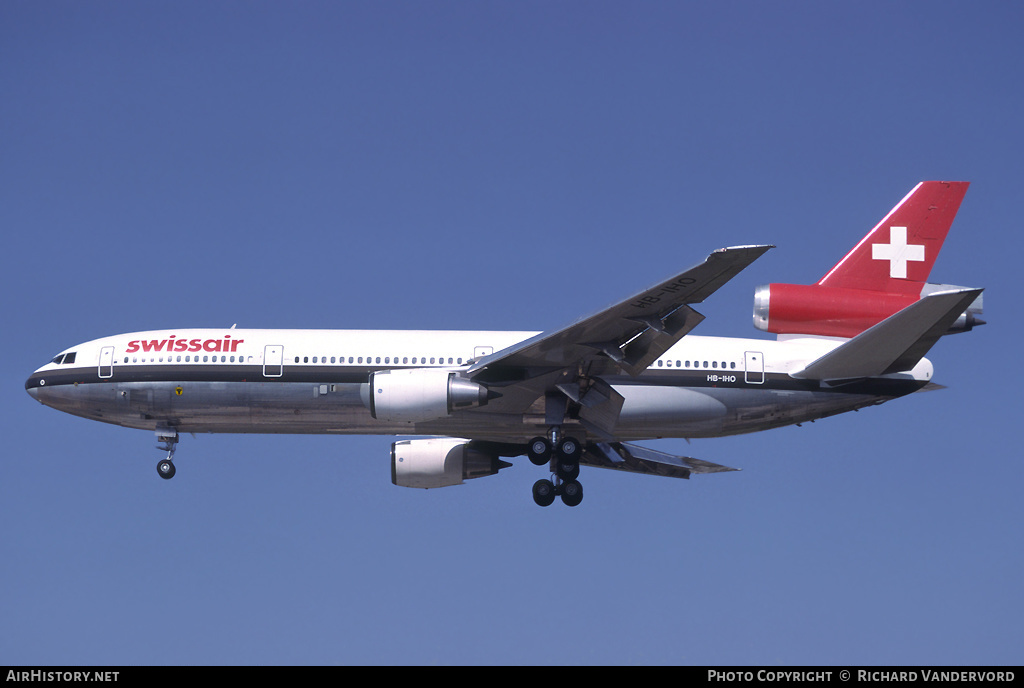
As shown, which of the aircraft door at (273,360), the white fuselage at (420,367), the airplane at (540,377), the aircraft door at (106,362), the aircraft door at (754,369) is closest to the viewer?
the airplane at (540,377)

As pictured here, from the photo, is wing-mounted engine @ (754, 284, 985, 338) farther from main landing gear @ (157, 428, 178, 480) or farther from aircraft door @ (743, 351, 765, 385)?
main landing gear @ (157, 428, 178, 480)

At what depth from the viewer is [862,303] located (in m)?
28.7

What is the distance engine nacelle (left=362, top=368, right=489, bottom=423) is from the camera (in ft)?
83.4

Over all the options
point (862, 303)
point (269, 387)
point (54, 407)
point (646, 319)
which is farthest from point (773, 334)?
point (54, 407)

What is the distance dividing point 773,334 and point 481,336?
24.0ft

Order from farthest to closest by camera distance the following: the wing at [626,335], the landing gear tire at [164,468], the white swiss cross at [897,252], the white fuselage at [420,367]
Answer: the landing gear tire at [164,468], the white swiss cross at [897,252], the white fuselage at [420,367], the wing at [626,335]

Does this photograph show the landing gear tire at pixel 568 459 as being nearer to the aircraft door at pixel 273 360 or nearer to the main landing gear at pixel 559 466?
the main landing gear at pixel 559 466

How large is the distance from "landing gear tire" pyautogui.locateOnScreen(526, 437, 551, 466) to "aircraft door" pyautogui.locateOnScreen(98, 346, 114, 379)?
10710mm

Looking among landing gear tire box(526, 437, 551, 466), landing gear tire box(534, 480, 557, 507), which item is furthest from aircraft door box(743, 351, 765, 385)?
landing gear tire box(534, 480, 557, 507)

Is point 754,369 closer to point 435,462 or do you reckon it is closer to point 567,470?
point 567,470

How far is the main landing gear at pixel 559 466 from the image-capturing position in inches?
1083

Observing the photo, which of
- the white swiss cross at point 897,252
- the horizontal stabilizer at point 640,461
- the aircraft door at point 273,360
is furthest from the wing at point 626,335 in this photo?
the white swiss cross at point 897,252

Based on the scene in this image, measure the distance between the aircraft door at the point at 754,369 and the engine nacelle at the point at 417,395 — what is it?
6613 mm
